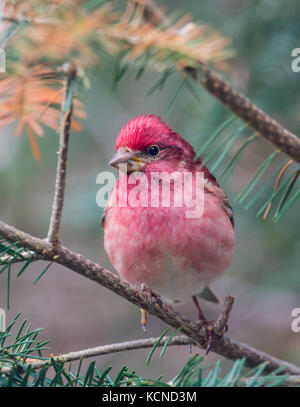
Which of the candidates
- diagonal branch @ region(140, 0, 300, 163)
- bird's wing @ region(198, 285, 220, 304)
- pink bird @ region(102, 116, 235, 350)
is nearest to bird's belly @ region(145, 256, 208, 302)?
pink bird @ region(102, 116, 235, 350)

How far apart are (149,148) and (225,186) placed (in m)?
1.27

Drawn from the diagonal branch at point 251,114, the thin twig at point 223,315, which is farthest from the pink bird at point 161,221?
the diagonal branch at point 251,114

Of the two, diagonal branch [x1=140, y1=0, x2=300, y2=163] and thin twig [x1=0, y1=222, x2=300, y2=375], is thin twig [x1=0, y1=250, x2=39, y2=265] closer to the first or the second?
thin twig [x1=0, y1=222, x2=300, y2=375]

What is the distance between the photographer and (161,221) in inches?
117

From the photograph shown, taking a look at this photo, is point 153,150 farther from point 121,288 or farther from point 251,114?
point 121,288

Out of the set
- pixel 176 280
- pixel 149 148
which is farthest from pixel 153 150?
pixel 176 280

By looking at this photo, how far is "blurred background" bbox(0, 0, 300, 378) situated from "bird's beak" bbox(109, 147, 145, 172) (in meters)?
0.50

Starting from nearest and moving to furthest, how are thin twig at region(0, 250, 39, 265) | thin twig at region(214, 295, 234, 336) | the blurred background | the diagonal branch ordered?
thin twig at region(0, 250, 39, 265), the diagonal branch, thin twig at region(214, 295, 234, 336), the blurred background

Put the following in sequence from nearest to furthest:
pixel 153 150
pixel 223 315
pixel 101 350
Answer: pixel 101 350, pixel 223 315, pixel 153 150

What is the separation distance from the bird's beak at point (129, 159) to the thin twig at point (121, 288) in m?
1.10

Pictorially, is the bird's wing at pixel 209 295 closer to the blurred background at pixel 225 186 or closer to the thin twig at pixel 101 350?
the blurred background at pixel 225 186

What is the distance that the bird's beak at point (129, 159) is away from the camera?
10.2 feet

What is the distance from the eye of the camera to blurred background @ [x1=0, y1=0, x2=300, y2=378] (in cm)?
361

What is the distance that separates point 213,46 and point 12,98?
947mm
